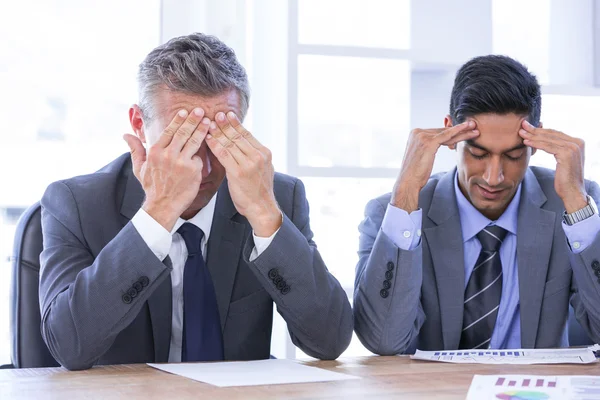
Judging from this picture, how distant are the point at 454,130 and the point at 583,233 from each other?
0.41 meters

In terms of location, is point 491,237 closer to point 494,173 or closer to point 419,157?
point 494,173

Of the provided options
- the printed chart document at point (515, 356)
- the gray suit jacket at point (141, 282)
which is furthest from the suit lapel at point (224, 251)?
the printed chart document at point (515, 356)

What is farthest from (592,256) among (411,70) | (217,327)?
(411,70)

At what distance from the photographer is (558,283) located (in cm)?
207

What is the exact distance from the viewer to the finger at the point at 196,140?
5.66 feet

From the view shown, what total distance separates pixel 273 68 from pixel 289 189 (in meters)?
1.21

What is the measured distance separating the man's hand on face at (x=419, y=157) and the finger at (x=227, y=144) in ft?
1.49

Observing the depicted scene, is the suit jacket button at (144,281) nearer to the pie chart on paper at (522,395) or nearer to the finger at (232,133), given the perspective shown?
the finger at (232,133)

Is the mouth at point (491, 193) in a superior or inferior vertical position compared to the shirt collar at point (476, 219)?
superior

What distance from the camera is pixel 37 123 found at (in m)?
2.99

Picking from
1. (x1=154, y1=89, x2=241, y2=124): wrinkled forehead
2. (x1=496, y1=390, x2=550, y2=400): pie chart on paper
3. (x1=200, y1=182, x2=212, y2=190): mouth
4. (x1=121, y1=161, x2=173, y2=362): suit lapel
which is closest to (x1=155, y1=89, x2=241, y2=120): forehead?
(x1=154, y1=89, x2=241, y2=124): wrinkled forehead

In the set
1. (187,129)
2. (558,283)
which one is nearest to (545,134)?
(558,283)

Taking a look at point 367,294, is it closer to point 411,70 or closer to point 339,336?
point 339,336

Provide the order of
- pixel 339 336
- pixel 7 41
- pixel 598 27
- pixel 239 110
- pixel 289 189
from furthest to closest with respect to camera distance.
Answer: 1. pixel 598 27
2. pixel 7 41
3. pixel 289 189
4. pixel 239 110
5. pixel 339 336
